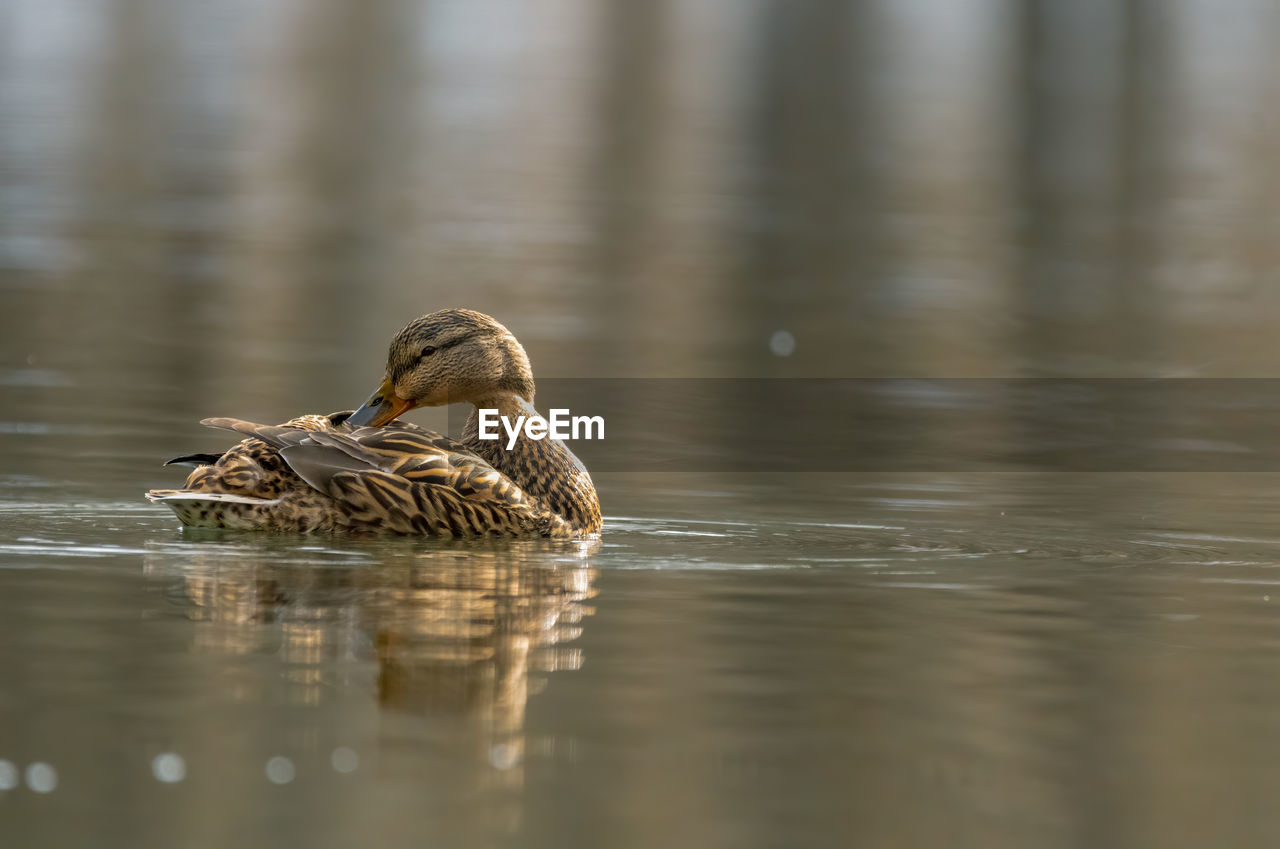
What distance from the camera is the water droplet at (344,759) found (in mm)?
4770

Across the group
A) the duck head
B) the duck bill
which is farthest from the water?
the duck bill

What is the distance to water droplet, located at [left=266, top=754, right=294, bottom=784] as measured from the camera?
4707 mm

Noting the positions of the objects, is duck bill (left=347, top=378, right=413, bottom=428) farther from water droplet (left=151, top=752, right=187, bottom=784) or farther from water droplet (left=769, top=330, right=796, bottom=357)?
water droplet (left=769, top=330, right=796, bottom=357)

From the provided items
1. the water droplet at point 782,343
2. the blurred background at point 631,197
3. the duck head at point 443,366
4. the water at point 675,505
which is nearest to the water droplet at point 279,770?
the water at point 675,505

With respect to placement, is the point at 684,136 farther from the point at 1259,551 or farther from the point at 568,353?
the point at 1259,551

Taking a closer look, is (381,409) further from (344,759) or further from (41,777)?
(41,777)

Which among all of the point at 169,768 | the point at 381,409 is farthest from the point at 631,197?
the point at 169,768

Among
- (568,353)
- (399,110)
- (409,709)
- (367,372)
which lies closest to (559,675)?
(409,709)

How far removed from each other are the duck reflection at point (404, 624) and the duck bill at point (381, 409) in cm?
114

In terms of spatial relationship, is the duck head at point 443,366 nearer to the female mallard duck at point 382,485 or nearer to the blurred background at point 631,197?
the female mallard duck at point 382,485

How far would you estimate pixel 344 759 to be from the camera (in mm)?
4840

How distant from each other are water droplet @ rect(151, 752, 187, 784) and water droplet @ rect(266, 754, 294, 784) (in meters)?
0.18

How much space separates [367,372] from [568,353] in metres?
1.64

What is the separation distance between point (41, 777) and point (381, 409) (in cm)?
Answer: 460
